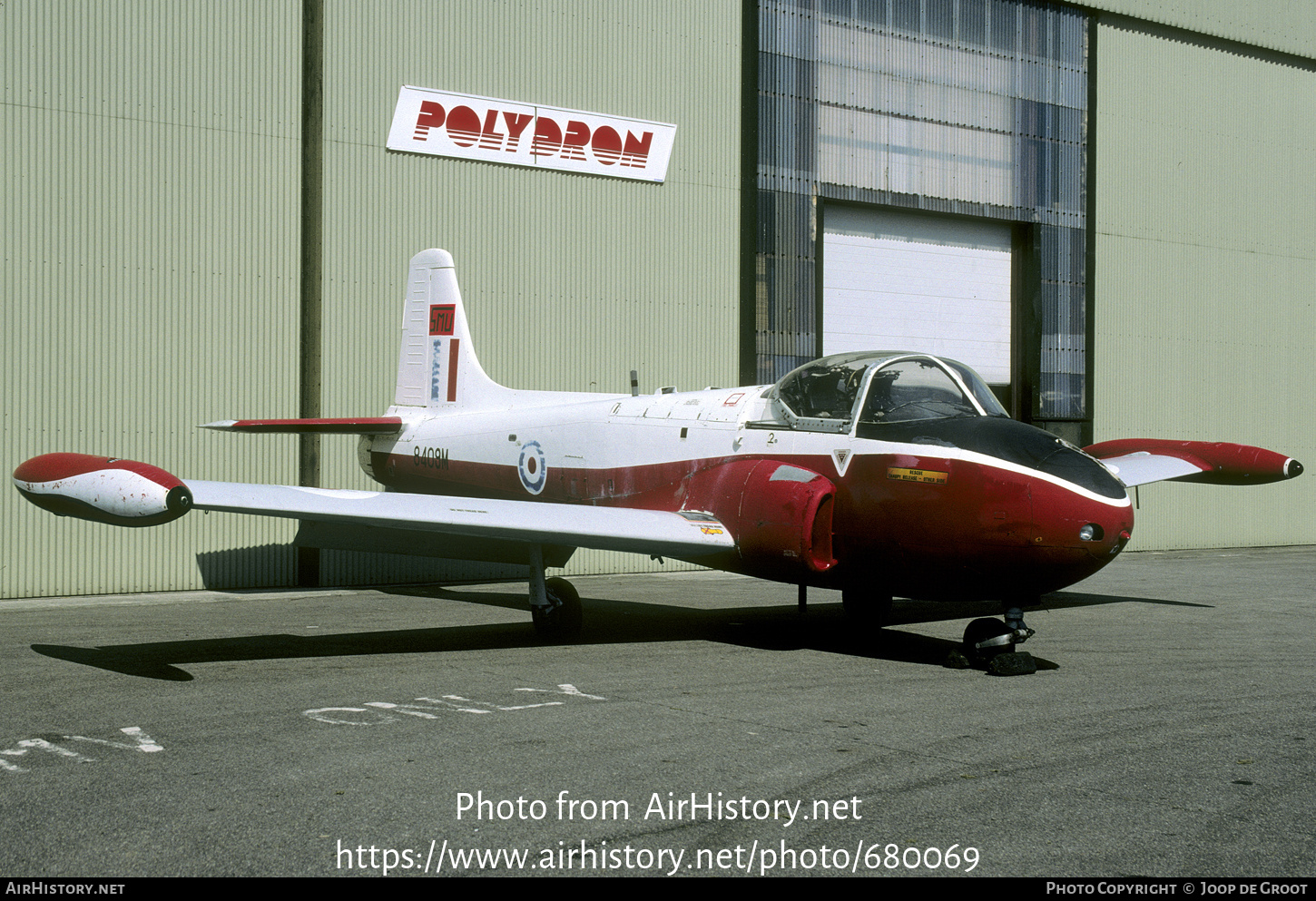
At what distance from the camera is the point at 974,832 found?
464 centimetres

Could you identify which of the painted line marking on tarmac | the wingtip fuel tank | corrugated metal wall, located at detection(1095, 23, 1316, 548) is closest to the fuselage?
the painted line marking on tarmac

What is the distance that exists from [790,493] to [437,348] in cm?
622

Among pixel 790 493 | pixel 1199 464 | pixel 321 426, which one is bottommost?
pixel 790 493

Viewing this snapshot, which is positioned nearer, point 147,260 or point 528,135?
point 147,260

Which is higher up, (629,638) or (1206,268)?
(1206,268)

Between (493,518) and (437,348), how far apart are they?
5284mm

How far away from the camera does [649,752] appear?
6020 millimetres

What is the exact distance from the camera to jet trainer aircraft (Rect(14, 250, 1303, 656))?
326 inches

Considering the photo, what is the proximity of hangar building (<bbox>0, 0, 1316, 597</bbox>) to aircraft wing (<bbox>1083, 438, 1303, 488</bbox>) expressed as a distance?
629 cm

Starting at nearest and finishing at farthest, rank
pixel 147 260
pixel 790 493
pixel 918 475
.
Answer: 1. pixel 918 475
2. pixel 790 493
3. pixel 147 260

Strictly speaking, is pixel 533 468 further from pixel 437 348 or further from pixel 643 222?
pixel 643 222

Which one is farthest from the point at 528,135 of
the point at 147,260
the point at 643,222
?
the point at 147,260

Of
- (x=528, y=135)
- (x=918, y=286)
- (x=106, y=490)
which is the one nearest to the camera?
(x=106, y=490)

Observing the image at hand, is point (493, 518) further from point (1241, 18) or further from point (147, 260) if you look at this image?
point (1241, 18)
